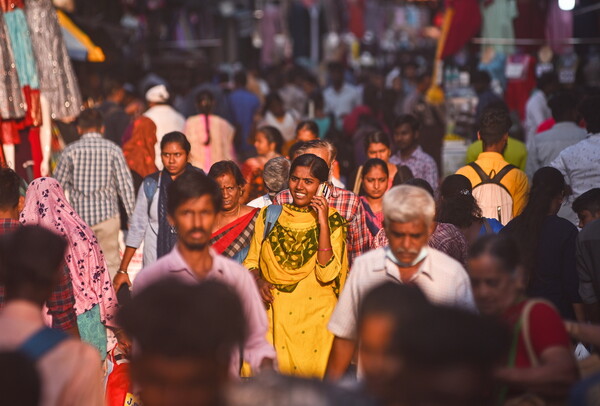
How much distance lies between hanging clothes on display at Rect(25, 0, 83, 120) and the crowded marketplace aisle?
2cm

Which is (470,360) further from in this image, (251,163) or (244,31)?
(244,31)

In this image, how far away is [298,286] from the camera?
7.05m

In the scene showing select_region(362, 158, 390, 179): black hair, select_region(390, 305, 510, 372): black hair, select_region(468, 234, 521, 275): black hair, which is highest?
select_region(362, 158, 390, 179): black hair

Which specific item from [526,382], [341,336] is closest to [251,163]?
[341,336]

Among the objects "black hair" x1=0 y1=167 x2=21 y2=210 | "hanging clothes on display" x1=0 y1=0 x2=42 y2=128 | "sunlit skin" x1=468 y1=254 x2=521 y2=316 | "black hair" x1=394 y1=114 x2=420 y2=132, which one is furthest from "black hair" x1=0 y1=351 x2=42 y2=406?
"black hair" x1=394 y1=114 x2=420 y2=132

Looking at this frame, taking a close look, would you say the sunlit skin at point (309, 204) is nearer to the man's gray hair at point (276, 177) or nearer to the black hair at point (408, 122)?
the man's gray hair at point (276, 177)

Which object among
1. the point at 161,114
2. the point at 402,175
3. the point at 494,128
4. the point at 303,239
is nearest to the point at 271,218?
the point at 303,239

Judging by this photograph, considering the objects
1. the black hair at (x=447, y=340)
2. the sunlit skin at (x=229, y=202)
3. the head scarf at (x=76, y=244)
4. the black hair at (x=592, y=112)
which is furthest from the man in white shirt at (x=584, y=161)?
the black hair at (x=447, y=340)

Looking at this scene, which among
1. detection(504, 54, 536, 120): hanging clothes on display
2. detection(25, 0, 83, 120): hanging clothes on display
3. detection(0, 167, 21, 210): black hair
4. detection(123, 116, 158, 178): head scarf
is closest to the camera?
detection(0, 167, 21, 210): black hair

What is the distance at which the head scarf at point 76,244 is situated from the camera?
294 inches

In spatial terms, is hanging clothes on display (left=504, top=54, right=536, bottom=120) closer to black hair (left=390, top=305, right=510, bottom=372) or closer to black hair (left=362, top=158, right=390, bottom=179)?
black hair (left=362, top=158, right=390, bottom=179)

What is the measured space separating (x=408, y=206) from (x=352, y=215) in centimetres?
277

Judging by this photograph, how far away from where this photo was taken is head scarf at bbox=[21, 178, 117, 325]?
747 centimetres

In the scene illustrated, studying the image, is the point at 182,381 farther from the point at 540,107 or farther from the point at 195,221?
the point at 540,107
